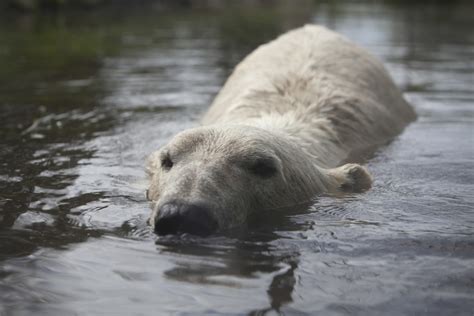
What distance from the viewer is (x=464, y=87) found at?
12609 mm

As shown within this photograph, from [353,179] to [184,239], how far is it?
85.6 inches

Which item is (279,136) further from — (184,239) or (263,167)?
(184,239)

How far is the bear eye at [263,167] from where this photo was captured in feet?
18.5

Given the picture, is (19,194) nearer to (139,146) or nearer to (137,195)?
(137,195)

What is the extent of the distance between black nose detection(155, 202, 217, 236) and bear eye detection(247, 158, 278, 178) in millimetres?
920

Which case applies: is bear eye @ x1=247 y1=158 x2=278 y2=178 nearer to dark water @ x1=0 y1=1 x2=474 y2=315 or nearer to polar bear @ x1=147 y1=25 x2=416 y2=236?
→ polar bear @ x1=147 y1=25 x2=416 y2=236

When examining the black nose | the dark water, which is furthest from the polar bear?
the dark water

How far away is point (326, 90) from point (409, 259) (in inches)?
161

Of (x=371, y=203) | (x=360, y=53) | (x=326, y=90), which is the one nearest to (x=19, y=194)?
(x=371, y=203)

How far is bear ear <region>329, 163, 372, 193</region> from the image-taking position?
643 cm

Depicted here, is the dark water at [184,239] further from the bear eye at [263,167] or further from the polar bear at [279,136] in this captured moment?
the bear eye at [263,167]

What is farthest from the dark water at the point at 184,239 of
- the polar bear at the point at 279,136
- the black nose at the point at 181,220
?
the polar bear at the point at 279,136

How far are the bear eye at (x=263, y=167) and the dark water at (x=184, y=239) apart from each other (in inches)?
16.2

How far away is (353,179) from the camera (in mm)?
6469
